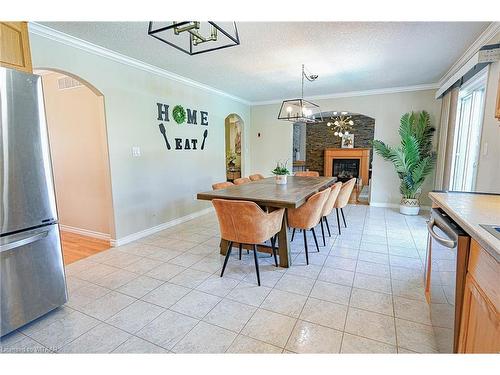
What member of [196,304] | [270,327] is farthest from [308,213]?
[196,304]

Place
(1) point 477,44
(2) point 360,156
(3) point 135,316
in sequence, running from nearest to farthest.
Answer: (3) point 135,316 < (1) point 477,44 < (2) point 360,156

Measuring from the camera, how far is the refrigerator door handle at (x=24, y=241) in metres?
1.59

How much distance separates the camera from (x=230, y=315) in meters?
1.93

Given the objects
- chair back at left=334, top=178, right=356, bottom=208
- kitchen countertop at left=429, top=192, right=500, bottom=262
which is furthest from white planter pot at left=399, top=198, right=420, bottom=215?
kitchen countertop at left=429, top=192, right=500, bottom=262

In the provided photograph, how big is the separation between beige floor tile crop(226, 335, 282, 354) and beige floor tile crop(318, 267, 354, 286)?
1.01 metres

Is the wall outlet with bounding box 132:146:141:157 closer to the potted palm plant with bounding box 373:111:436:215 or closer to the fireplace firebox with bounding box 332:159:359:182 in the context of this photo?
the potted palm plant with bounding box 373:111:436:215

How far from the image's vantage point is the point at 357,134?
31.4ft

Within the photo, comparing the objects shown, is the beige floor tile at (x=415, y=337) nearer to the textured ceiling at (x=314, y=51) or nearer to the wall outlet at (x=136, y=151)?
the textured ceiling at (x=314, y=51)

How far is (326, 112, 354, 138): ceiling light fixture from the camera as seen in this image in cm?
920

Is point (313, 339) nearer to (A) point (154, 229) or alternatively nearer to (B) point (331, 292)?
(B) point (331, 292)

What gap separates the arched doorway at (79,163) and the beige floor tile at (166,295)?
1.49 meters

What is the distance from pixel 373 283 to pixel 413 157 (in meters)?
3.35
